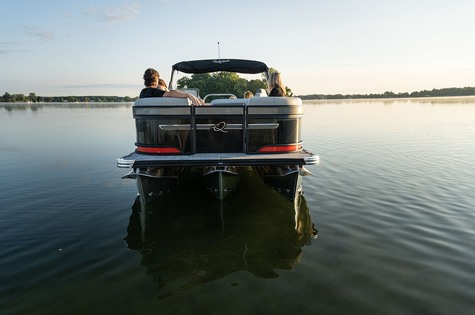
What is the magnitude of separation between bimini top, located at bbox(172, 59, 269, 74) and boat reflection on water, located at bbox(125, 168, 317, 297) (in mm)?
3160

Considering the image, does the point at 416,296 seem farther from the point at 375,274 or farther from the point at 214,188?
the point at 214,188

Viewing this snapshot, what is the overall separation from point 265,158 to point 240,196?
206 cm

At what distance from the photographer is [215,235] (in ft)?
17.3

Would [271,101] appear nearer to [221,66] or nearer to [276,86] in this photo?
[276,86]

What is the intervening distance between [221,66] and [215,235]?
4.87 m

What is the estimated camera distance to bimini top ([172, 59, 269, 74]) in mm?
8070

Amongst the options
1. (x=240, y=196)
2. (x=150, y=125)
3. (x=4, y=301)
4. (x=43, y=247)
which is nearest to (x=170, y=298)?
(x=4, y=301)

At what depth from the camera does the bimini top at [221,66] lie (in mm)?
8070

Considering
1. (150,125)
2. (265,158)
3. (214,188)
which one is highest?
(150,125)

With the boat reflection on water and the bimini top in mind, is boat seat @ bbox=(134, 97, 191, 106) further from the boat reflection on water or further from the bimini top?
the bimini top

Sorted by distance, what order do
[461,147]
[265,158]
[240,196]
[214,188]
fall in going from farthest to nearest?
[461,147] < [240,196] < [214,188] < [265,158]

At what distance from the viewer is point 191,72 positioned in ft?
28.1

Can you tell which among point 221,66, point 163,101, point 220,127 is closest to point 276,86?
point 220,127

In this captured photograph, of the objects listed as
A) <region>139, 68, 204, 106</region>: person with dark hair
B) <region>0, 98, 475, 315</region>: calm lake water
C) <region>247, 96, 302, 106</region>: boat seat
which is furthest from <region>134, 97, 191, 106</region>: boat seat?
<region>0, 98, 475, 315</region>: calm lake water
